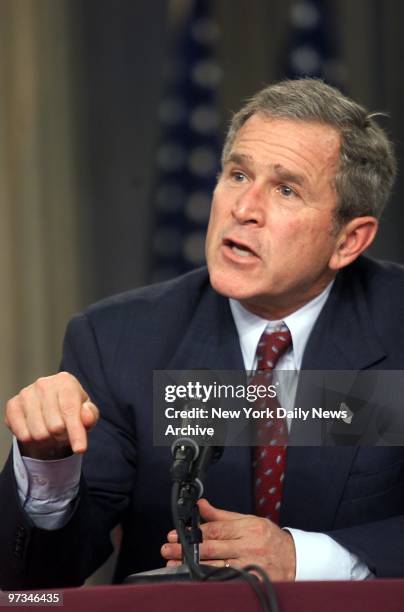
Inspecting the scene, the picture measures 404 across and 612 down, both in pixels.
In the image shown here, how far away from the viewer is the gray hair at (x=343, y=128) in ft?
5.71

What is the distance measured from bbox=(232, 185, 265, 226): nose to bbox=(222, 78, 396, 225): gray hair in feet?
0.56

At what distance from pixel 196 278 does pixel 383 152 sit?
451 mm

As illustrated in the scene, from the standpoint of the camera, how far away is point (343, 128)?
1756 mm

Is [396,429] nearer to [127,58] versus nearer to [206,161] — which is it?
[206,161]

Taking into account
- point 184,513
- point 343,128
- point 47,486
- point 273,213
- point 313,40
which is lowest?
point 47,486

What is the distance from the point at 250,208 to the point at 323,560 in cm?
62

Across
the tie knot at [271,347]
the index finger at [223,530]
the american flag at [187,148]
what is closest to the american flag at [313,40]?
the american flag at [187,148]

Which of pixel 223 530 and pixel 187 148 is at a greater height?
pixel 187 148

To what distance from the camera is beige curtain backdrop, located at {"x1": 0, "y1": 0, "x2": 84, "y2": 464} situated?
9.20 feet

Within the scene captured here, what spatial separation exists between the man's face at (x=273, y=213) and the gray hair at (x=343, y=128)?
0.02m

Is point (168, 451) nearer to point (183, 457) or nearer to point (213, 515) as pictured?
point (213, 515)

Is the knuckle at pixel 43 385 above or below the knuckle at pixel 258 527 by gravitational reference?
above

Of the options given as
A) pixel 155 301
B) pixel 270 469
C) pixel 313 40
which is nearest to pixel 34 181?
pixel 313 40

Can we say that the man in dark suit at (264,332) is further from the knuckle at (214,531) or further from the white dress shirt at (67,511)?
the knuckle at (214,531)
